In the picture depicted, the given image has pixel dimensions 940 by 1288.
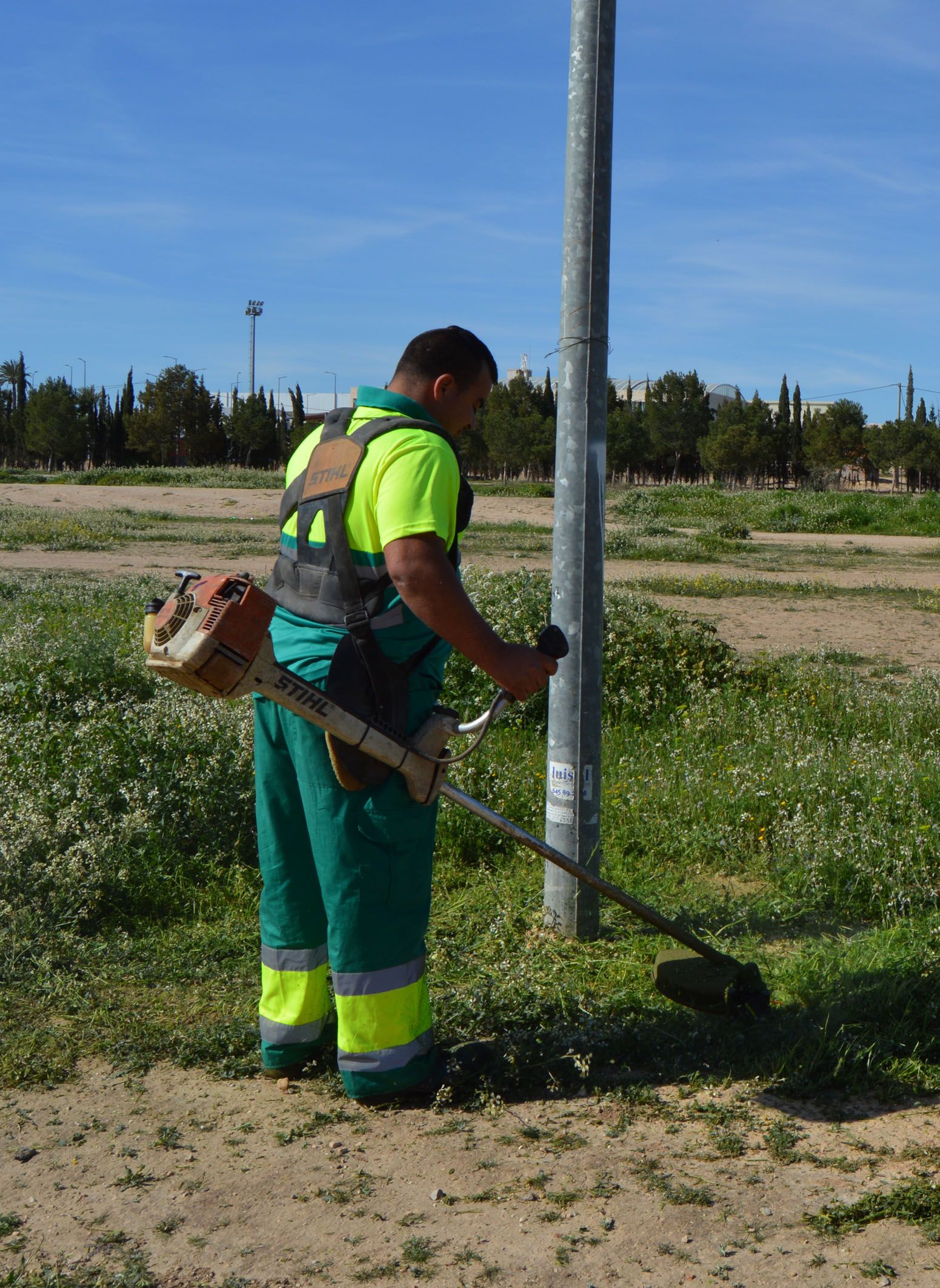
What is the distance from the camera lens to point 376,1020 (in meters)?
3.04

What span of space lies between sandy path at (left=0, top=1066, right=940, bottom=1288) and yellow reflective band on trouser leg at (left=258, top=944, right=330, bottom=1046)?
0.14 meters

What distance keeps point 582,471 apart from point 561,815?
122 centimetres

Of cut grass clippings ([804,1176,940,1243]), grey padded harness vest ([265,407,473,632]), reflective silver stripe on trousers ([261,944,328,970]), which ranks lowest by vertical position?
cut grass clippings ([804,1176,940,1243])

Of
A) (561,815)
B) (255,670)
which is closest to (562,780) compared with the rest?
(561,815)

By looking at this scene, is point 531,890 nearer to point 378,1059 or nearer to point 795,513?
point 378,1059

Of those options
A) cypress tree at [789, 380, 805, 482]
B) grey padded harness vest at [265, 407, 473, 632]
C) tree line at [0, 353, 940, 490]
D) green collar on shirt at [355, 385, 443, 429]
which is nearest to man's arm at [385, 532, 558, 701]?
grey padded harness vest at [265, 407, 473, 632]

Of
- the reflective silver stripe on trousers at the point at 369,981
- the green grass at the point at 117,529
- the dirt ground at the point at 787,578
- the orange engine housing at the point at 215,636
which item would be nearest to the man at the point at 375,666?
the reflective silver stripe on trousers at the point at 369,981

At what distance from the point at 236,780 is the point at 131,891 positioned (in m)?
0.73

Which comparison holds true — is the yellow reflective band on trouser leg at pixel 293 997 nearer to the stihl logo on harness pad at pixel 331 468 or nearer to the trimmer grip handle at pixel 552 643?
the trimmer grip handle at pixel 552 643

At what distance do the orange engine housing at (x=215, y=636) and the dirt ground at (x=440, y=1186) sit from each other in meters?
1.15

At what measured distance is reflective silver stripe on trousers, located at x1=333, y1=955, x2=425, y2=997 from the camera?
3016mm

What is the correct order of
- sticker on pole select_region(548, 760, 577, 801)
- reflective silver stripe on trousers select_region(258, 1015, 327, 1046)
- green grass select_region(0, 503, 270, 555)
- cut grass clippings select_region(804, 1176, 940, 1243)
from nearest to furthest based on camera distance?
cut grass clippings select_region(804, 1176, 940, 1243)
reflective silver stripe on trousers select_region(258, 1015, 327, 1046)
sticker on pole select_region(548, 760, 577, 801)
green grass select_region(0, 503, 270, 555)

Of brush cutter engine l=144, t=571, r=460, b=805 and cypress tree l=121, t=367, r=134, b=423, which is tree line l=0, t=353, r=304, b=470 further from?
brush cutter engine l=144, t=571, r=460, b=805

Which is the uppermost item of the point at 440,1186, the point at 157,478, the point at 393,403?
the point at 157,478
